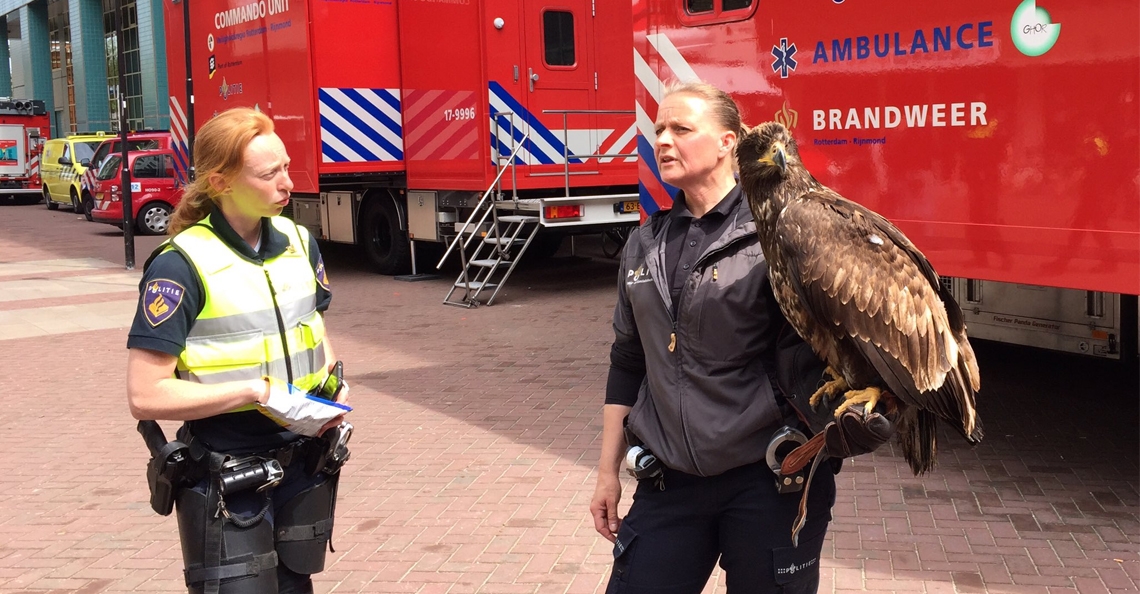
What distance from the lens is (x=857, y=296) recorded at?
2.36m

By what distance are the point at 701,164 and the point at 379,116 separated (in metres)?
11.4

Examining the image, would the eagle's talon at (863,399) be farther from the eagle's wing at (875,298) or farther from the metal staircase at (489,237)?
the metal staircase at (489,237)

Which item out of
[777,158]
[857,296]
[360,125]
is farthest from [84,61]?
[857,296]

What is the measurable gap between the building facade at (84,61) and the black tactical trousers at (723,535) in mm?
28637

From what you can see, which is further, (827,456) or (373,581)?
(373,581)

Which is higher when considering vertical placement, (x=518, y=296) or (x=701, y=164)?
(x=701, y=164)

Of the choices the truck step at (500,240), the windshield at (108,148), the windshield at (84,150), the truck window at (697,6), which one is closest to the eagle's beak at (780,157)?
the truck window at (697,6)

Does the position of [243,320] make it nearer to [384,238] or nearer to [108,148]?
[384,238]

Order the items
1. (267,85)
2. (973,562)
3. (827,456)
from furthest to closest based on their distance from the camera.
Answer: (267,85)
(973,562)
(827,456)

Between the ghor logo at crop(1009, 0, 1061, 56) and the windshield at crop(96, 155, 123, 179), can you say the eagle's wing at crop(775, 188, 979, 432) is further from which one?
the windshield at crop(96, 155, 123, 179)

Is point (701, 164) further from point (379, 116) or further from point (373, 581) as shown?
point (379, 116)

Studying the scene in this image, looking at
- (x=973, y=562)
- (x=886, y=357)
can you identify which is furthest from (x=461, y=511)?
(x=886, y=357)

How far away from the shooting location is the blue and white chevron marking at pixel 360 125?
1330 cm

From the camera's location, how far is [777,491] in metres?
2.58
